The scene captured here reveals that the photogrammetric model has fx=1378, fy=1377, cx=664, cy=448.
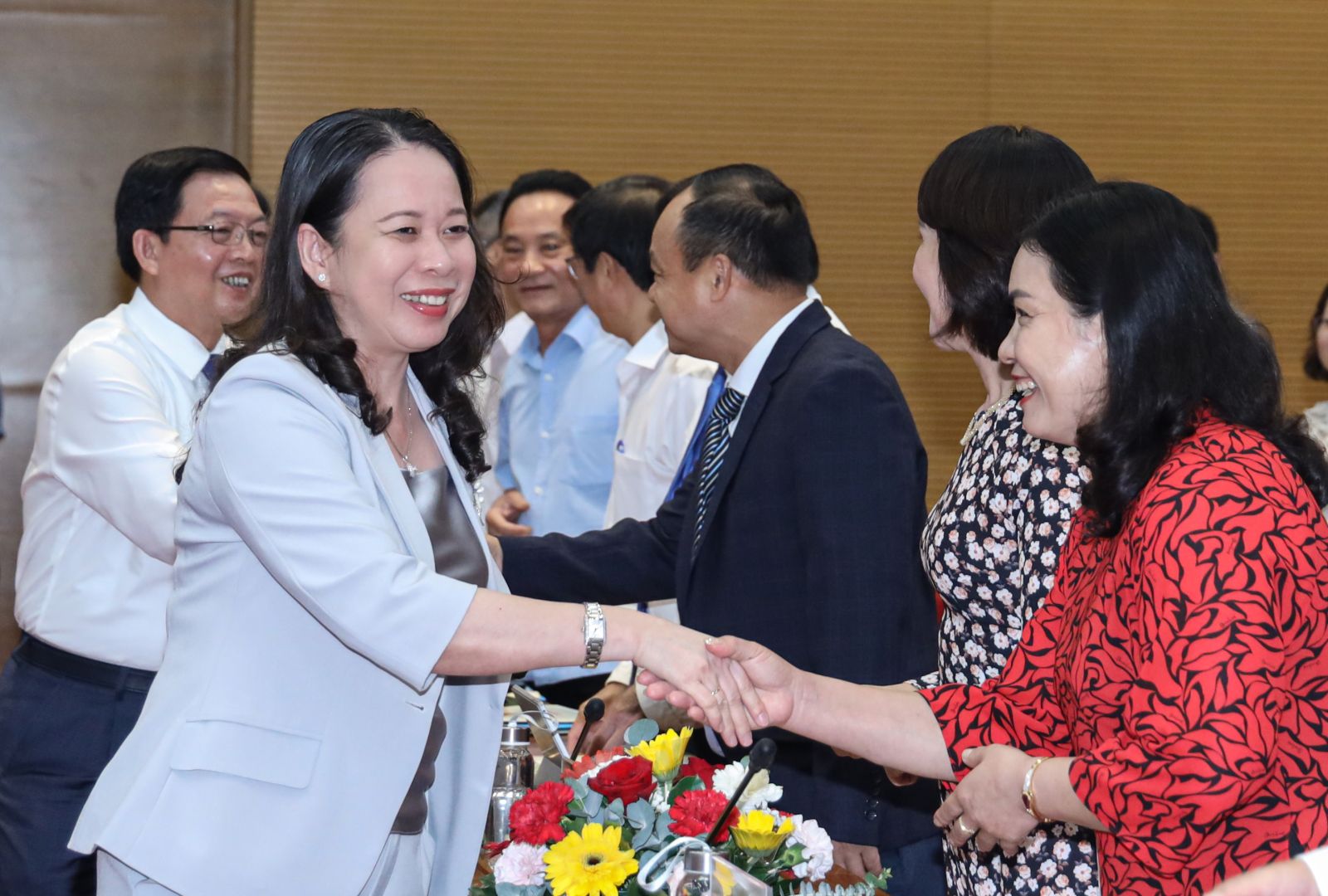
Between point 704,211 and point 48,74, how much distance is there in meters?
3.11

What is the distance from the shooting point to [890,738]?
1.85 meters

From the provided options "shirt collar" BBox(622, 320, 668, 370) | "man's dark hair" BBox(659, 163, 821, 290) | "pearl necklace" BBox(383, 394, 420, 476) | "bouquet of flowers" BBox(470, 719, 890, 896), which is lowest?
"bouquet of flowers" BBox(470, 719, 890, 896)

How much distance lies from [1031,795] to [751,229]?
1.60 meters

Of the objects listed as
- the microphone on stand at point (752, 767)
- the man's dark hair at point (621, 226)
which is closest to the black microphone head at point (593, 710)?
the microphone on stand at point (752, 767)

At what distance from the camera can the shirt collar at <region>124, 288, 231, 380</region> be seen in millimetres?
2916

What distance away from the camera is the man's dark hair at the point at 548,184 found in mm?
4625

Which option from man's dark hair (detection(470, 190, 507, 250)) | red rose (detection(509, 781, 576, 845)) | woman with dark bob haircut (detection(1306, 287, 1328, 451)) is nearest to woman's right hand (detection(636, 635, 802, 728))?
red rose (detection(509, 781, 576, 845))

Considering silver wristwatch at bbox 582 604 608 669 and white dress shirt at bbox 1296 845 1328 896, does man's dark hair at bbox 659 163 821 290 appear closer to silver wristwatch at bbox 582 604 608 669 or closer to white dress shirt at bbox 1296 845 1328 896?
silver wristwatch at bbox 582 604 608 669

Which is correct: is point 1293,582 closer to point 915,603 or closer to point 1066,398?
point 1066,398

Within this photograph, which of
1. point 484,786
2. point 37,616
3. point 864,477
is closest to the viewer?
point 484,786

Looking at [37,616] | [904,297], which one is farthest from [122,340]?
[904,297]

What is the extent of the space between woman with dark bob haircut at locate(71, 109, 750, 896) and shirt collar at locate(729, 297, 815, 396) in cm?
98

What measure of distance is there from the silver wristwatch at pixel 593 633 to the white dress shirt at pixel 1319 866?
31.6 inches

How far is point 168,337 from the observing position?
2930 mm
